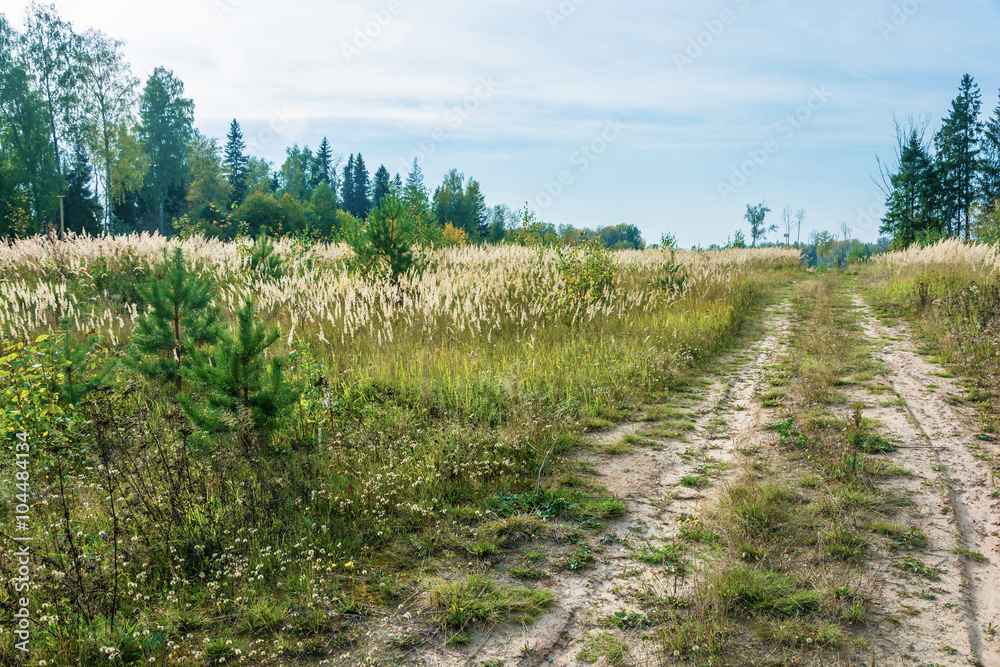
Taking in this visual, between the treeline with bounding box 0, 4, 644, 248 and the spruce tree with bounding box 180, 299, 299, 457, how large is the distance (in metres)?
13.8

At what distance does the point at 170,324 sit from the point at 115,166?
1753 inches

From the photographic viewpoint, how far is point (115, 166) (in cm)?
3956

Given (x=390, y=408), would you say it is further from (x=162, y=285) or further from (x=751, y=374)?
(x=751, y=374)

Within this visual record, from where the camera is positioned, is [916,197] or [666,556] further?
[916,197]

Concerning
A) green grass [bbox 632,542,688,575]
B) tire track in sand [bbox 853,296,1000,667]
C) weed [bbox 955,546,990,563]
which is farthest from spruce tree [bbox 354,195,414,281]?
weed [bbox 955,546,990,563]

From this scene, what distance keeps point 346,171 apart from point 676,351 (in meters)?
80.0

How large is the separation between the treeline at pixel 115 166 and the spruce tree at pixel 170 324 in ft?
41.4

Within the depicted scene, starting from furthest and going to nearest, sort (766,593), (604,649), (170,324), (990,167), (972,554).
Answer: (990,167) < (170,324) < (972,554) < (766,593) < (604,649)

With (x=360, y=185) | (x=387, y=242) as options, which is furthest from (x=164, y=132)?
(x=387, y=242)

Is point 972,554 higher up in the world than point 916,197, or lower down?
lower down

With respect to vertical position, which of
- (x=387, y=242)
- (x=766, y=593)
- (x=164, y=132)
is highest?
(x=164, y=132)

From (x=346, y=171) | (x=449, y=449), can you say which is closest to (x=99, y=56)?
(x=346, y=171)

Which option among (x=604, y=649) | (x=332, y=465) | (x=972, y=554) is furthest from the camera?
(x=332, y=465)

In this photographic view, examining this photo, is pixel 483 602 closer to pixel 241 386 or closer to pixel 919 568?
pixel 241 386
